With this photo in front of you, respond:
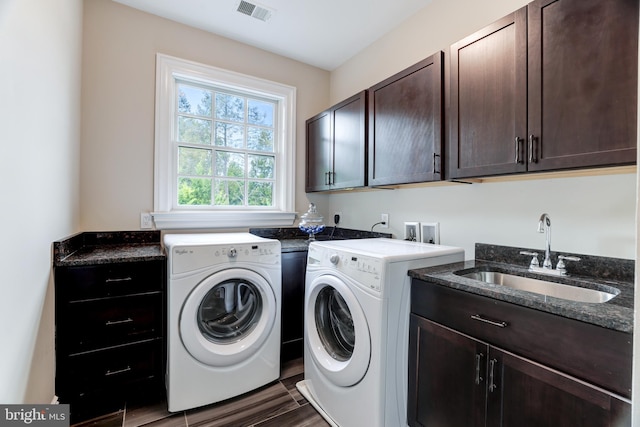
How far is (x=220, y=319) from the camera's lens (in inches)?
74.4

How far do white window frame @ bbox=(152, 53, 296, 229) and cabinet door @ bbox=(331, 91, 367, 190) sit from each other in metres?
0.57

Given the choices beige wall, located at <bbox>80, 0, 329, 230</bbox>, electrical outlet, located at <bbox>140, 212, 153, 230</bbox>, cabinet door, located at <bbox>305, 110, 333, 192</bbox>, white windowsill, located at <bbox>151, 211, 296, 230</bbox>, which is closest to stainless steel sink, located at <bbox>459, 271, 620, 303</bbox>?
cabinet door, located at <bbox>305, 110, 333, 192</bbox>

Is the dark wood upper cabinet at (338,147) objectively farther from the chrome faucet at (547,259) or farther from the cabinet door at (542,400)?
the cabinet door at (542,400)

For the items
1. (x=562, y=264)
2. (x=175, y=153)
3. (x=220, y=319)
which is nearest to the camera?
(x=562, y=264)

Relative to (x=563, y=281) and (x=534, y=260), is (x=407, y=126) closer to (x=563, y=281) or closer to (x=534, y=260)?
(x=534, y=260)

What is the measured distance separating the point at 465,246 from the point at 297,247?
44.5 inches

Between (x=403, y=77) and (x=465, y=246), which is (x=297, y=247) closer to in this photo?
(x=465, y=246)

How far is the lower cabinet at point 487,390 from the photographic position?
90 cm

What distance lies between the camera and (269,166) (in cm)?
290

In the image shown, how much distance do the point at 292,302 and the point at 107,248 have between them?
1.32 m

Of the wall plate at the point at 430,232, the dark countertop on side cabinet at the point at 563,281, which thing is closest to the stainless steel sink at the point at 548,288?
the dark countertop on side cabinet at the point at 563,281

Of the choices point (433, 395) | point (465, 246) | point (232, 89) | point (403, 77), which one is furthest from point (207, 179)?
point (433, 395)

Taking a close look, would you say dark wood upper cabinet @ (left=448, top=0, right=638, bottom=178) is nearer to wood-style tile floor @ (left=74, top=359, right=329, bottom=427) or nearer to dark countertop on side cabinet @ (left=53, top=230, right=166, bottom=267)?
wood-style tile floor @ (left=74, top=359, right=329, bottom=427)

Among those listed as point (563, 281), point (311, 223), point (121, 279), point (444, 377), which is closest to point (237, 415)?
point (121, 279)
